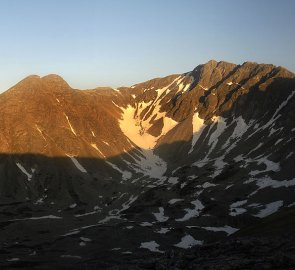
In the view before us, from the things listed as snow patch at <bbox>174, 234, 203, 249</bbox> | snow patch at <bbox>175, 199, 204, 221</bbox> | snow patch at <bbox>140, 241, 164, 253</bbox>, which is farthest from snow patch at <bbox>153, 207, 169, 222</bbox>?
snow patch at <bbox>140, 241, 164, 253</bbox>

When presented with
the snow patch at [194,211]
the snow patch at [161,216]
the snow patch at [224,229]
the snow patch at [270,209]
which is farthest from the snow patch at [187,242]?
the snow patch at [161,216]

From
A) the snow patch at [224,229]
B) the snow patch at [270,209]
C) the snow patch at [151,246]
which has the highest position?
the snow patch at [270,209]

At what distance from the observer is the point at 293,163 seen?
18550 centimetres

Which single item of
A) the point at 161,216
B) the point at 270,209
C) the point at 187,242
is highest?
the point at 270,209

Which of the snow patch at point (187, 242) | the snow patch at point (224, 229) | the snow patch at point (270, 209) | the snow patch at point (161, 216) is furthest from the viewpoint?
the snow patch at point (161, 216)

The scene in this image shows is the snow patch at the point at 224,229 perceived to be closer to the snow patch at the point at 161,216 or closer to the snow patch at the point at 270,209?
the snow patch at the point at 270,209

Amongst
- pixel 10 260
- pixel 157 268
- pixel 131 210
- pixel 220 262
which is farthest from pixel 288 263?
pixel 131 210

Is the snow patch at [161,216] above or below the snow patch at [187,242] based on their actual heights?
below

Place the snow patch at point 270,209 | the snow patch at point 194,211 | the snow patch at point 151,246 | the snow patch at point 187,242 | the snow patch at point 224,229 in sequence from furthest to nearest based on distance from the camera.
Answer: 1. the snow patch at point 194,211
2. the snow patch at point 270,209
3. the snow patch at point 224,229
4. the snow patch at point 187,242
5. the snow patch at point 151,246

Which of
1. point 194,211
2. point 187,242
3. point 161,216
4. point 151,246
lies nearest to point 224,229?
point 187,242

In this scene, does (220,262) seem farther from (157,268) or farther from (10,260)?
(10,260)

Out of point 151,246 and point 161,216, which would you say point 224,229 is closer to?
point 151,246

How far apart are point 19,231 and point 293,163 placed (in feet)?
324

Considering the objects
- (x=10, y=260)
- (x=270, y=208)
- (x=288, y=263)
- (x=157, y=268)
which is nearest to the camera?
(x=288, y=263)
